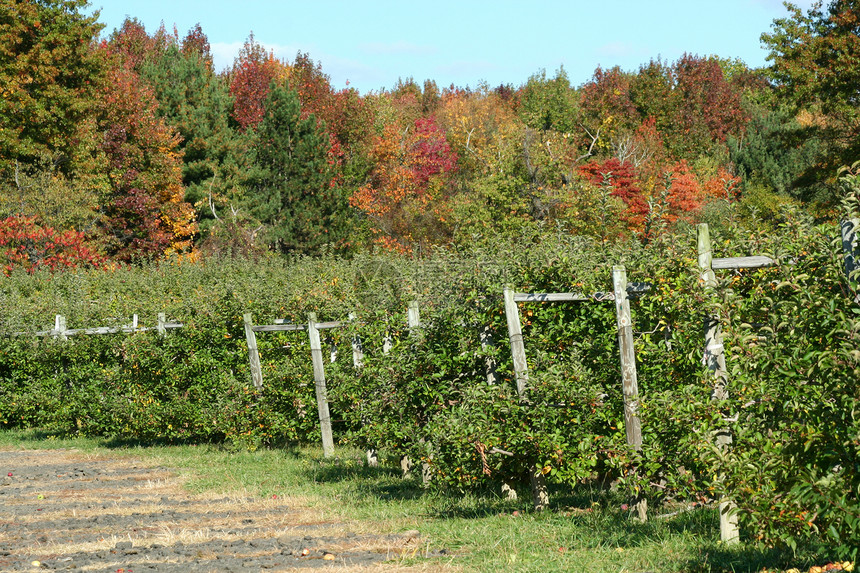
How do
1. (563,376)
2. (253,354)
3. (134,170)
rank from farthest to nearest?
1. (134,170)
2. (253,354)
3. (563,376)

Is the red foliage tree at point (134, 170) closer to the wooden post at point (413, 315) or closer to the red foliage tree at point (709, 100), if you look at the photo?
the wooden post at point (413, 315)

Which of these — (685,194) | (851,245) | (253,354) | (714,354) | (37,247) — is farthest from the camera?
(685,194)

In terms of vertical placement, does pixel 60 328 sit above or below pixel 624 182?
below

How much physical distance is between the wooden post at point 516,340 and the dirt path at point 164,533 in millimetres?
1623

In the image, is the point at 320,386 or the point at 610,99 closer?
the point at 320,386

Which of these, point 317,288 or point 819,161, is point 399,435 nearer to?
point 317,288

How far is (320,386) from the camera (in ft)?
40.8

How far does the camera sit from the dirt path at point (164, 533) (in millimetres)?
6805

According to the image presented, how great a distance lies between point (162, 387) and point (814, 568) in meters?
11.6

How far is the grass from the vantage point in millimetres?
6152

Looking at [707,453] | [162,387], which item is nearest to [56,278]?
[162,387]

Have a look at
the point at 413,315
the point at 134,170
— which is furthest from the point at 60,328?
the point at 134,170

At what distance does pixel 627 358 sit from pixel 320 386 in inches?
241

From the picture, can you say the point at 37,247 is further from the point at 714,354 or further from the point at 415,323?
the point at 714,354
